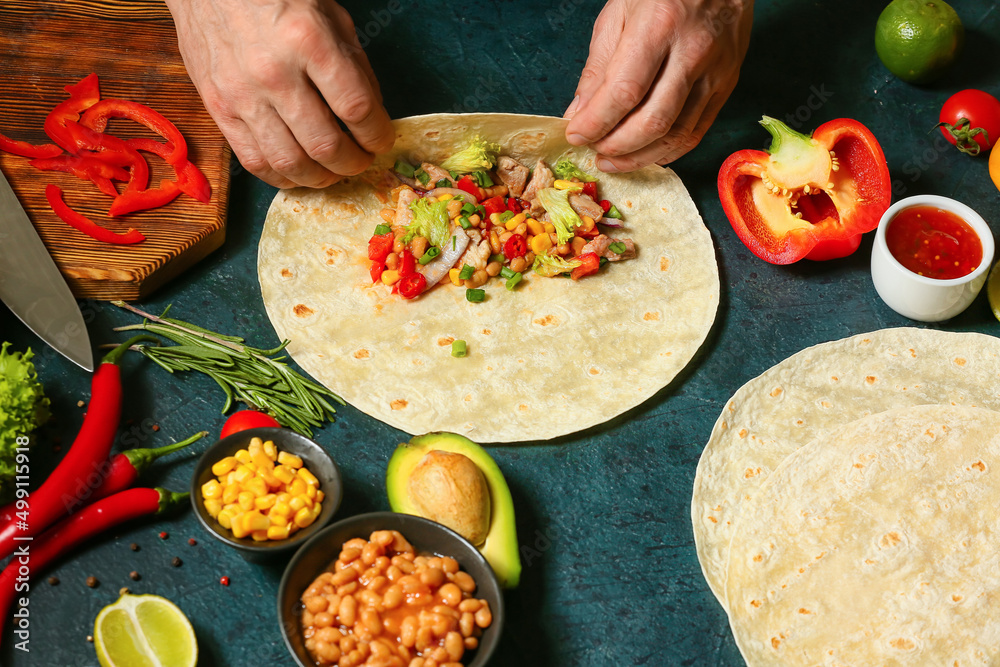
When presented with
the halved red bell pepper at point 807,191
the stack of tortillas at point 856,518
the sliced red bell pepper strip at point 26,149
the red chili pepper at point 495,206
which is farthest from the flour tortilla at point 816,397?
the sliced red bell pepper strip at point 26,149

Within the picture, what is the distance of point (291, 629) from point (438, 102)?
8.12 feet

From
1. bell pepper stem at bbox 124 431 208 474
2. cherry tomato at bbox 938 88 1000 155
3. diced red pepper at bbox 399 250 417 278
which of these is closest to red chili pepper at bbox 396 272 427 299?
diced red pepper at bbox 399 250 417 278

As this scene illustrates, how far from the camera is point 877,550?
109 inches

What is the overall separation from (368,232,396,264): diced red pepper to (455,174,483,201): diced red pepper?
38 cm

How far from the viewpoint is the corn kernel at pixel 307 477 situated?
278cm

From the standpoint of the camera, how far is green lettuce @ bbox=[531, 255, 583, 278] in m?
3.44

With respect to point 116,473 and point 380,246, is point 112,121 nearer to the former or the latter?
point 380,246

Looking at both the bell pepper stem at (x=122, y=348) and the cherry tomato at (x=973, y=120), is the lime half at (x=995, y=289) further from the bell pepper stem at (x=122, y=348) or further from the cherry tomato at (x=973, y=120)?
the bell pepper stem at (x=122, y=348)

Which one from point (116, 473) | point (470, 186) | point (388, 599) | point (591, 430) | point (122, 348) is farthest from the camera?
point (470, 186)

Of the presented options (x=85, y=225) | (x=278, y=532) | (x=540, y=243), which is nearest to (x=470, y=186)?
(x=540, y=243)

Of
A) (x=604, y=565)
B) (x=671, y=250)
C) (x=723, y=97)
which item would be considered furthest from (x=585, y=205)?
(x=604, y=565)

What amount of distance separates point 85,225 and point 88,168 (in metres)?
0.28

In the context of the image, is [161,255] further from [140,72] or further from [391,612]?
[391,612]

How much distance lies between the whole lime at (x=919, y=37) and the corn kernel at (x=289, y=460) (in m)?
3.36
